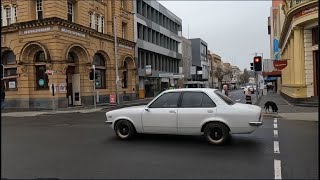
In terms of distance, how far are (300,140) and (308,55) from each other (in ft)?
55.1

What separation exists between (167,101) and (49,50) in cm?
2212

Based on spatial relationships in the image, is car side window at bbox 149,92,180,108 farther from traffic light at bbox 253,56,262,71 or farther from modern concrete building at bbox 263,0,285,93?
modern concrete building at bbox 263,0,285,93

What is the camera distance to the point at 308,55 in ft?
84.4

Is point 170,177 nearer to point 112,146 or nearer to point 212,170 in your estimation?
point 212,170

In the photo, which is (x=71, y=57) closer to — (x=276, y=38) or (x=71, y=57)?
(x=71, y=57)

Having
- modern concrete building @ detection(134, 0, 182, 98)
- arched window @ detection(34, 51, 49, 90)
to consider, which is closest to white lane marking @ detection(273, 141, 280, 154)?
arched window @ detection(34, 51, 49, 90)

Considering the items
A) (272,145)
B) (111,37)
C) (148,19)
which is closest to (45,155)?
(272,145)

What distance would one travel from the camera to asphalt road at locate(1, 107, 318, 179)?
23.1 ft

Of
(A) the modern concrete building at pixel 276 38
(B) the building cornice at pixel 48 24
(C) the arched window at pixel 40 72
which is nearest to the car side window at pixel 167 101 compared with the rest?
(B) the building cornice at pixel 48 24

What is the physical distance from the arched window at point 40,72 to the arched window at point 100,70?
6.35m

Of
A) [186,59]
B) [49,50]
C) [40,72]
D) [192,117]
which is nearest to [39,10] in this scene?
[49,50]

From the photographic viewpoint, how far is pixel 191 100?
1042cm

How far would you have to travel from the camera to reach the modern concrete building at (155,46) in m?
50.1

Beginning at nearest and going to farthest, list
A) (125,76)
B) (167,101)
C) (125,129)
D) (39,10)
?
(167,101) → (125,129) → (39,10) → (125,76)
